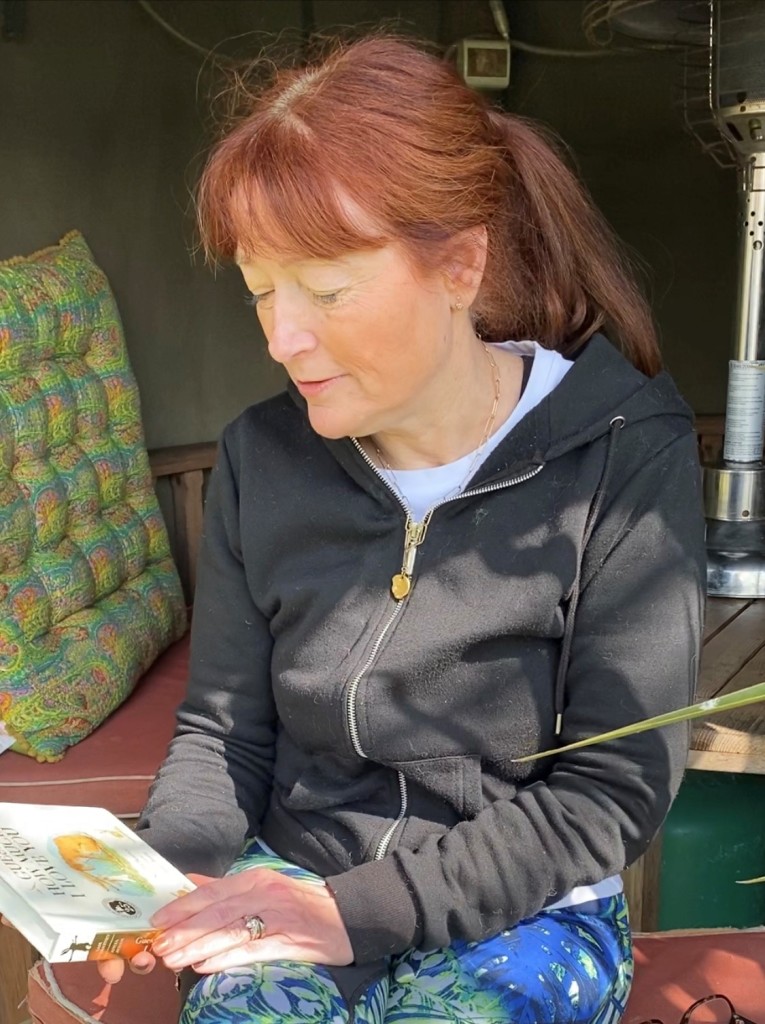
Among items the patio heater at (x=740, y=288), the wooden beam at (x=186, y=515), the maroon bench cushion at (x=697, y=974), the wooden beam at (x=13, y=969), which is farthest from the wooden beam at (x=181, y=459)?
the maroon bench cushion at (x=697, y=974)

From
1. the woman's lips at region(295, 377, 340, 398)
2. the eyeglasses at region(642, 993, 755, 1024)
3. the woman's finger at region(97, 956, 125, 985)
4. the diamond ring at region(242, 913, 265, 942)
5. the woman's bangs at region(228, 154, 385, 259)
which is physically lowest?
the eyeglasses at region(642, 993, 755, 1024)

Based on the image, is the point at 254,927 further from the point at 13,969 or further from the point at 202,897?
the point at 13,969

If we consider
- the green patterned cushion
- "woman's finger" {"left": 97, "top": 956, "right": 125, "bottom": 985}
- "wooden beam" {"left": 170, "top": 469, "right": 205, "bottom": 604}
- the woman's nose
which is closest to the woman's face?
the woman's nose

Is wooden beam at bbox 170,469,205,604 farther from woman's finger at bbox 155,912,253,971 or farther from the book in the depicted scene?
woman's finger at bbox 155,912,253,971

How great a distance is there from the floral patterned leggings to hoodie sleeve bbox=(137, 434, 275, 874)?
230mm

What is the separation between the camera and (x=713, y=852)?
5.83ft

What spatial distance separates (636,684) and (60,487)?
140 cm

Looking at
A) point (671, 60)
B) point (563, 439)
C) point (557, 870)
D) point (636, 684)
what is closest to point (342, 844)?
point (557, 870)

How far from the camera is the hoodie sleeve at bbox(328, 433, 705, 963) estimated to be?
3.97 ft

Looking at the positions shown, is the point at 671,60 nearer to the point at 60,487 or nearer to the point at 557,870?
the point at 60,487

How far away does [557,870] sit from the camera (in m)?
1.22

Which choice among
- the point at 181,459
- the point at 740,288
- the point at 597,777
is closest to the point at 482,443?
the point at 597,777

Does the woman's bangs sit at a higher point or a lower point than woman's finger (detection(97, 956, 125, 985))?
higher

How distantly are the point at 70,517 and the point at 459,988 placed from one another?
142 centimetres
